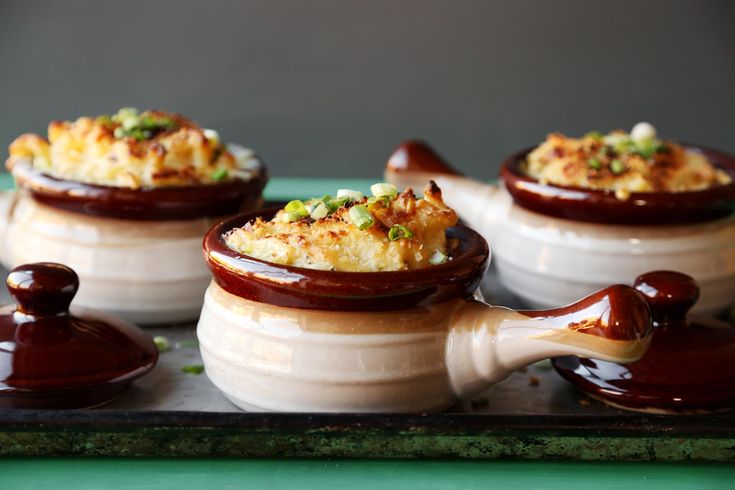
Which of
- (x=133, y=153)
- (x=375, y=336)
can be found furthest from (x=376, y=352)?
(x=133, y=153)

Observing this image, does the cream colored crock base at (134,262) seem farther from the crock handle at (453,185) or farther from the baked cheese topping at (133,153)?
the crock handle at (453,185)

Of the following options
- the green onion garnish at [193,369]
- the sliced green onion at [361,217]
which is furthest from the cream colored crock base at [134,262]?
the sliced green onion at [361,217]

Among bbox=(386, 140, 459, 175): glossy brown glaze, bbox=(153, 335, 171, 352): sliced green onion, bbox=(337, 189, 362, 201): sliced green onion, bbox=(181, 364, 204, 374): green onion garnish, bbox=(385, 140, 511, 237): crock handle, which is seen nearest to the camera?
bbox=(337, 189, 362, 201): sliced green onion

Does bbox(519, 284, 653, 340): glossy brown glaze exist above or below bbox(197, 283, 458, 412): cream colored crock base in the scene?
above

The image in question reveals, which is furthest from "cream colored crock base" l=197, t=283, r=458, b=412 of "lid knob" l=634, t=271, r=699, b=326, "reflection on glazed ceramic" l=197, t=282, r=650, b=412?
"lid knob" l=634, t=271, r=699, b=326

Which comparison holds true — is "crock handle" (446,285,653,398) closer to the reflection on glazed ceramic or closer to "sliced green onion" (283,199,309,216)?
the reflection on glazed ceramic

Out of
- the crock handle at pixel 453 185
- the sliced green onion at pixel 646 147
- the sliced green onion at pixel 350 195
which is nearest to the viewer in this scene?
the sliced green onion at pixel 350 195

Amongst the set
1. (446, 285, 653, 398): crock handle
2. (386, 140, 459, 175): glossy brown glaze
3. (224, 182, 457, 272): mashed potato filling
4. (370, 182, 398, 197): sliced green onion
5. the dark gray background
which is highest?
(370, 182, 398, 197): sliced green onion

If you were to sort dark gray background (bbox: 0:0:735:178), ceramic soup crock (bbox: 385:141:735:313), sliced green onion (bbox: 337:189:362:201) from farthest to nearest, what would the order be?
dark gray background (bbox: 0:0:735:178)
ceramic soup crock (bbox: 385:141:735:313)
sliced green onion (bbox: 337:189:362:201)
